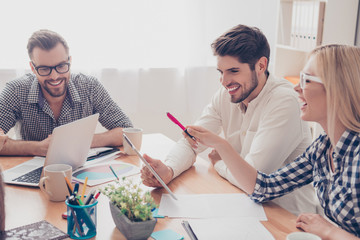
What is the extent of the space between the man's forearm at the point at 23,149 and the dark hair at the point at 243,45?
847 mm

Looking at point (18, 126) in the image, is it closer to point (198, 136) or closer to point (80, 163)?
point (80, 163)

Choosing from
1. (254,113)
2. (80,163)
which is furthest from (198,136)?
(80,163)

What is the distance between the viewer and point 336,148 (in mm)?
1157

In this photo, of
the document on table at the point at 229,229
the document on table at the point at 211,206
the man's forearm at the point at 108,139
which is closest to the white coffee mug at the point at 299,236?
the document on table at the point at 229,229

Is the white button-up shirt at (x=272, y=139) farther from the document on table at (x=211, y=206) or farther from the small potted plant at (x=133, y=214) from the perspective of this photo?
the small potted plant at (x=133, y=214)

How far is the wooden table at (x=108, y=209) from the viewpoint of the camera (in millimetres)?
1085

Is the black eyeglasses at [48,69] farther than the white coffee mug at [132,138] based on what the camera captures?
Yes

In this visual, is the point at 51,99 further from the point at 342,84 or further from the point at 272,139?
the point at 342,84

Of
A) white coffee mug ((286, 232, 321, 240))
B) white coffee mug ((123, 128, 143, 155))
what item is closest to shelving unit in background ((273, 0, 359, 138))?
white coffee mug ((123, 128, 143, 155))

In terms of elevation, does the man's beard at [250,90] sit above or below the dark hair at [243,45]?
below

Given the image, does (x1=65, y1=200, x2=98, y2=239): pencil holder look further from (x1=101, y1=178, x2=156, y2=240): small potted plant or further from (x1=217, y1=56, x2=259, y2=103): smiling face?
(x1=217, y1=56, x2=259, y2=103): smiling face

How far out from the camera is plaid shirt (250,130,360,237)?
3.60 ft

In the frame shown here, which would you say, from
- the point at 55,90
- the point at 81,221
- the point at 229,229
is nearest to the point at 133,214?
the point at 81,221

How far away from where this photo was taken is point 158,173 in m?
1.42
